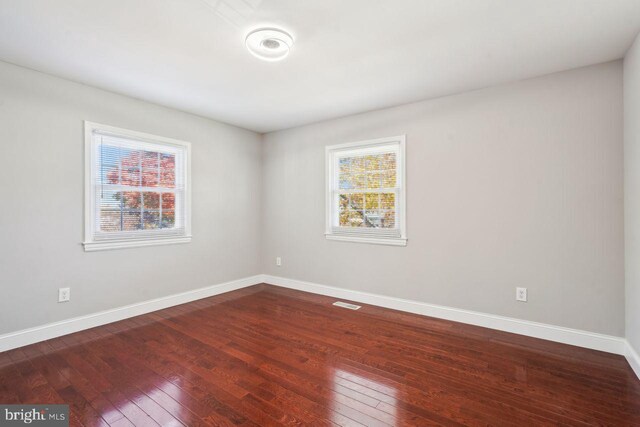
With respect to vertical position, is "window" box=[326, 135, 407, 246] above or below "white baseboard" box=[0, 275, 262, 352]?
above

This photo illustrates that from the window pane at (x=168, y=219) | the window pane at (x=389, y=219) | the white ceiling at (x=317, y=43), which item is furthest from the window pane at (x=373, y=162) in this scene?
the window pane at (x=168, y=219)

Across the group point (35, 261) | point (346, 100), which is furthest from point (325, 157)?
point (35, 261)

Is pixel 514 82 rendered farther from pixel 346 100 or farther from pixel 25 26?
pixel 25 26

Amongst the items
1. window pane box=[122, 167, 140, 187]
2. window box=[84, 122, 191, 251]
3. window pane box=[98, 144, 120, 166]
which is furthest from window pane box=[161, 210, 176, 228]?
window pane box=[98, 144, 120, 166]

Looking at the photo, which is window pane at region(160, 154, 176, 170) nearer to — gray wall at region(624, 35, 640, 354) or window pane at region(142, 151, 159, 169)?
window pane at region(142, 151, 159, 169)

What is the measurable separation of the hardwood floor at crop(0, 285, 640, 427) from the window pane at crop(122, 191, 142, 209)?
1.32 metres

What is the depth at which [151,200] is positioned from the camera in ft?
12.2

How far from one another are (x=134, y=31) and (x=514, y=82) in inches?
136

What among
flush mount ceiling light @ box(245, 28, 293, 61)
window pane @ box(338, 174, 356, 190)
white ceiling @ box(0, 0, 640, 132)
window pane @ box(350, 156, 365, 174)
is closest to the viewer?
white ceiling @ box(0, 0, 640, 132)

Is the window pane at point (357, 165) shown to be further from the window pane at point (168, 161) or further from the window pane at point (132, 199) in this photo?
the window pane at point (132, 199)

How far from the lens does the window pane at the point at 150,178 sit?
11.9 ft

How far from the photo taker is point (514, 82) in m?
3.02

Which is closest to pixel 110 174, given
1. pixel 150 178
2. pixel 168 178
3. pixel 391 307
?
pixel 150 178

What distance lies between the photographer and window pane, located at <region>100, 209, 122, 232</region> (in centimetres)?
325
